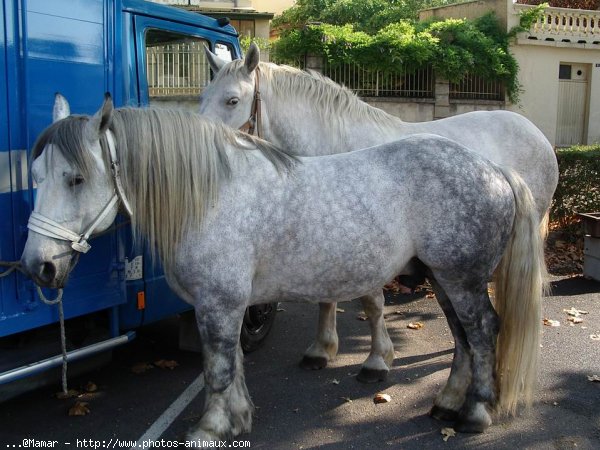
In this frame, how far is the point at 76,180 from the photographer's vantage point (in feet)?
9.16

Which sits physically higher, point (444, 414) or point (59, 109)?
point (59, 109)

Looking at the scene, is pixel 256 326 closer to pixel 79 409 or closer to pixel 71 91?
pixel 79 409

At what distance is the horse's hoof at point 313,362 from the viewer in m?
4.64

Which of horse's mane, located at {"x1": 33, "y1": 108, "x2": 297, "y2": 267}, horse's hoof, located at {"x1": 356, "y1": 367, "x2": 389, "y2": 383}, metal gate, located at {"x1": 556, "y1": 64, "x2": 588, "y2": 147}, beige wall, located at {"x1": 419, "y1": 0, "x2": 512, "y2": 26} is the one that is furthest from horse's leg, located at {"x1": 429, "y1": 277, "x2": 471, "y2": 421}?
metal gate, located at {"x1": 556, "y1": 64, "x2": 588, "y2": 147}

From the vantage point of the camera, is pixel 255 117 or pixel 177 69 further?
pixel 177 69

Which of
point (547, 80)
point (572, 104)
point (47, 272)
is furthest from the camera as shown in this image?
point (572, 104)

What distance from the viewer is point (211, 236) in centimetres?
307

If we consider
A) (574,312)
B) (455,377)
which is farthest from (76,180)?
(574,312)

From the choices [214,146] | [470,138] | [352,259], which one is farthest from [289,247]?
[470,138]

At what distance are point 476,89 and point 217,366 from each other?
16.0m

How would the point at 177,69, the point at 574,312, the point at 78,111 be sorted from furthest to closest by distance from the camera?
the point at 574,312, the point at 177,69, the point at 78,111

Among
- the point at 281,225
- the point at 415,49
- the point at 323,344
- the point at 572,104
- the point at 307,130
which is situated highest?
the point at 415,49

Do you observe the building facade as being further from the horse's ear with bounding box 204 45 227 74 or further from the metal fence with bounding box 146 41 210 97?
the horse's ear with bounding box 204 45 227 74

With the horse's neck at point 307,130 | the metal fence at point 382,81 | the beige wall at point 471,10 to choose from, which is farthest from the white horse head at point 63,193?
the beige wall at point 471,10
